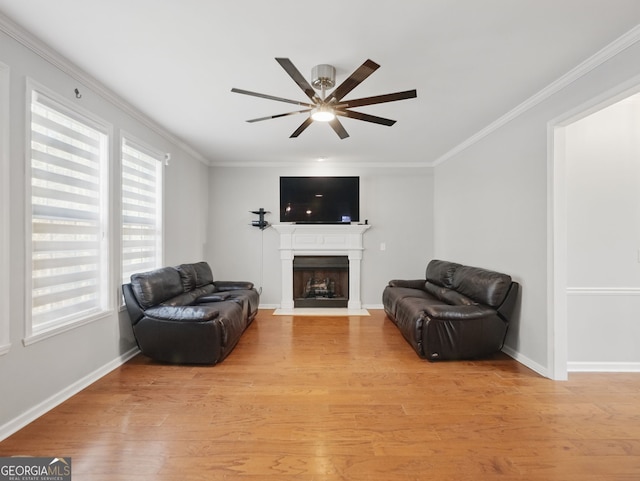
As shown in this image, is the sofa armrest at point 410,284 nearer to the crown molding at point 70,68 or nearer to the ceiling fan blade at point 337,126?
the ceiling fan blade at point 337,126

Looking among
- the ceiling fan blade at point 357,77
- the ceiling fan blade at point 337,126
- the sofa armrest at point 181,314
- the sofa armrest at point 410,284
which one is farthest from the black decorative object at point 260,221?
the ceiling fan blade at point 357,77

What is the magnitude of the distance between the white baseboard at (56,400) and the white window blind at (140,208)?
33.5 inches

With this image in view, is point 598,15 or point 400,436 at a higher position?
point 598,15

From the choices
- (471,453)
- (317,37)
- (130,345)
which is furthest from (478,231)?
(130,345)

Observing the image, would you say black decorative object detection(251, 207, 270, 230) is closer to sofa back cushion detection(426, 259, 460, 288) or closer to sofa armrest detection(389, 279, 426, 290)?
sofa armrest detection(389, 279, 426, 290)

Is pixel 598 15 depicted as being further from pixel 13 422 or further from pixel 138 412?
pixel 13 422

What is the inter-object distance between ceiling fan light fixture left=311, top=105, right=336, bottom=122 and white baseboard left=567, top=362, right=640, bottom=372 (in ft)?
10.5

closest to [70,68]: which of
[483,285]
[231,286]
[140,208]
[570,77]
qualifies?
[140,208]

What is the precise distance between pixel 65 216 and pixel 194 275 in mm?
1990

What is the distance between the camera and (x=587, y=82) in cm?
249

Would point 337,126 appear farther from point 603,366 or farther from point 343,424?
point 603,366

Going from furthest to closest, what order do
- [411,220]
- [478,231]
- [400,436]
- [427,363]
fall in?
[411,220], [478,231], [427,363], [400,436]

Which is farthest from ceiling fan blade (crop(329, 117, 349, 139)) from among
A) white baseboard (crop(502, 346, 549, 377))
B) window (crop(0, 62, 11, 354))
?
white baseboard (crop(502, 346, 549, 377))

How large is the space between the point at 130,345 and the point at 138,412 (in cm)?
128
